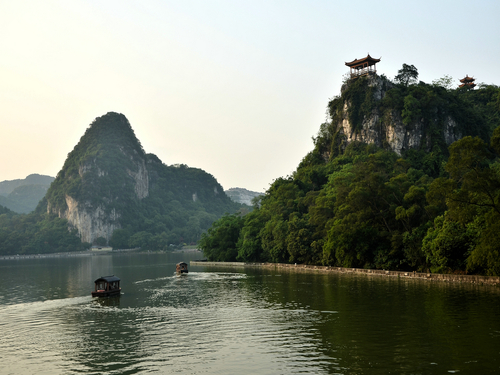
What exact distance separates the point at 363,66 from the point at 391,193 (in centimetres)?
6802

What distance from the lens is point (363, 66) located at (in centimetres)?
11931

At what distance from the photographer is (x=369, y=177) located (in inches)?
2410

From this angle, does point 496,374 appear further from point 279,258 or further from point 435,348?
point 279,258

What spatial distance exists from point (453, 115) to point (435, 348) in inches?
3776

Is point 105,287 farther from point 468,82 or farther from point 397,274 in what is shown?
point 468,82

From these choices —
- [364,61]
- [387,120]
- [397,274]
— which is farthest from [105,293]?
[364,61]

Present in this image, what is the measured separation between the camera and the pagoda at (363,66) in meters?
116

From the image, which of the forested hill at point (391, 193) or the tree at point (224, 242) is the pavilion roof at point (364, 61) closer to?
the forested hill at point (391, 193)

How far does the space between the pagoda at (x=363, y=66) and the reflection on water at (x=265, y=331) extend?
7987cm

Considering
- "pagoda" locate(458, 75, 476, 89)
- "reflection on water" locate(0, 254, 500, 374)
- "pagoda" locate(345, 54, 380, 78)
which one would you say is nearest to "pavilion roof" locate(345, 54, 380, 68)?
"pagoda" locate(345, 54, 380, 78)

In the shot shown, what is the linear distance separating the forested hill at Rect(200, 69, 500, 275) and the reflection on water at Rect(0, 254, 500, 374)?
22.5ft

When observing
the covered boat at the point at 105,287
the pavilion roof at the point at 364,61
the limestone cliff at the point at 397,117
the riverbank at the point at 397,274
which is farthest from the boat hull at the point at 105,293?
the pavilion roof at the point at 364,61

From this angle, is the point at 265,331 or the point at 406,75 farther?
the point at 406,75

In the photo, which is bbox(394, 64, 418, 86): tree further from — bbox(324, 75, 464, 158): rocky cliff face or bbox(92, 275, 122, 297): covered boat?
bbox(92, 275, 122, 297): covered boat
